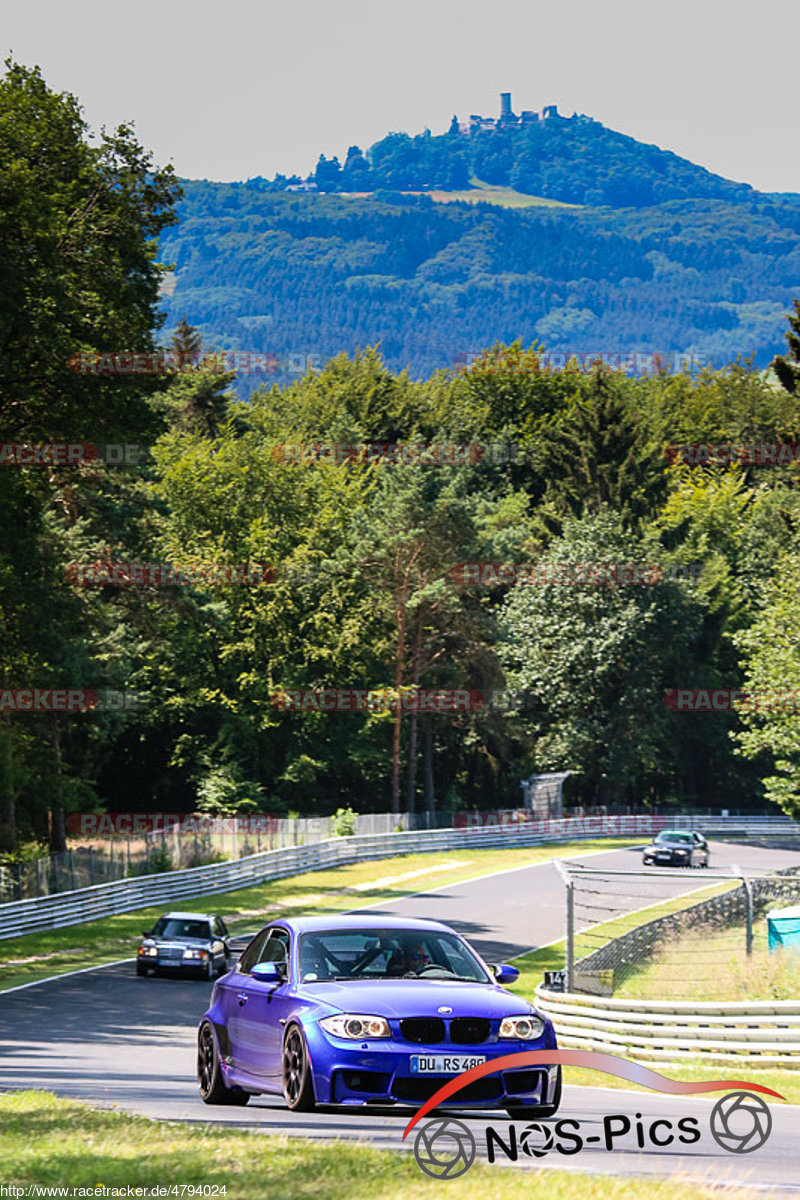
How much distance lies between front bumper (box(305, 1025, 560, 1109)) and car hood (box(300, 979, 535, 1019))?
0.22 meters

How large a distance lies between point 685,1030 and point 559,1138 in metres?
8.74

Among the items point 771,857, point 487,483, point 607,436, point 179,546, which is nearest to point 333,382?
point 487,483

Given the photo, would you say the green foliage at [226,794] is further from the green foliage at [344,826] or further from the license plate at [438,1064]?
the license plate at [438,1064]

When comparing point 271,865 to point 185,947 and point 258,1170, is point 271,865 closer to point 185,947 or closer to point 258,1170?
point 185,947

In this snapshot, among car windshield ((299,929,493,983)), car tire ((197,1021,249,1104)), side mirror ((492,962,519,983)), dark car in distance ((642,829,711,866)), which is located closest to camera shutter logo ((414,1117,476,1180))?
car windshield ((299,929,493,983))

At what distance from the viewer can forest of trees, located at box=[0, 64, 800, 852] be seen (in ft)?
118

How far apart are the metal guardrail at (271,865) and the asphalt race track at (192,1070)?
6.67 meters

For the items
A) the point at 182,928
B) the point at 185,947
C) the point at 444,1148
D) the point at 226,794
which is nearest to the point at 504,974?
the point at 444,1148

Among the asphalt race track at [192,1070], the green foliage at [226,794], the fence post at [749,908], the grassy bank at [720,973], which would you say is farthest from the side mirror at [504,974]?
the green foliage at [226,794]

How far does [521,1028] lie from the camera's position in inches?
396

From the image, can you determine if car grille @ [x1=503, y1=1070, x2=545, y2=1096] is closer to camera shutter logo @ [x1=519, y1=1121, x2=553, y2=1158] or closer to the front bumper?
the front bumper

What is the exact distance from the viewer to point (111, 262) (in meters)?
36.3

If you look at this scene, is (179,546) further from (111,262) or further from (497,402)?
(111,262)

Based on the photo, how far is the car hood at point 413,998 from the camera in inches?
394
